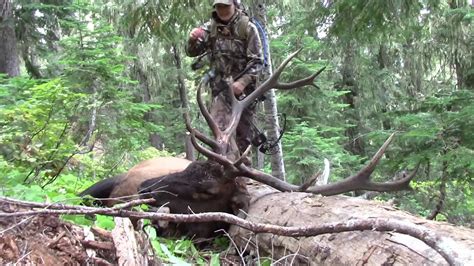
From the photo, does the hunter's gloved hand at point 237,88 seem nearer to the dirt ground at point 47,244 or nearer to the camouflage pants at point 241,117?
the camouflage pants at point 241,117

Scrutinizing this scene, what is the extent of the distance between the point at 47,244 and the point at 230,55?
3938 millimetres

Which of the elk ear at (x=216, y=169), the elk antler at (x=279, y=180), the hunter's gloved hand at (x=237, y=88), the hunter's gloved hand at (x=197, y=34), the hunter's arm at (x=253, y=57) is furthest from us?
the hunter's gloved hand at (x=197, y=34)

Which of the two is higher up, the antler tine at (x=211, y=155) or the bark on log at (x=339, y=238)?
the antler tine at (x=211, y=155)

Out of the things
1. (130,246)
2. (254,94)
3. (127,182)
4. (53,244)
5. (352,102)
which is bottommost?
(352,102)

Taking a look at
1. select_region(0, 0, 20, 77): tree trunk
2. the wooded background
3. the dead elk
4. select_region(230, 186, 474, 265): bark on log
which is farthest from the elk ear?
select_region(0, 0, 20, 77): tree trunk

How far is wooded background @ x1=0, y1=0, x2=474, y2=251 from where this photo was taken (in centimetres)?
534

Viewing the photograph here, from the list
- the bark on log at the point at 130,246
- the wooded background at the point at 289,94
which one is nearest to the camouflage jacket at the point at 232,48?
the wooded background at the point at 289,94

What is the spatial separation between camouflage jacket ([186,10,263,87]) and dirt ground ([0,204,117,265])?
3.31 metres

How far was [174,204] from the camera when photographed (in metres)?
4.36

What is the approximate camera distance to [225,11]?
18.9ft

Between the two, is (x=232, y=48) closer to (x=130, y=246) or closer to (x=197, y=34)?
(x=197, y=34)

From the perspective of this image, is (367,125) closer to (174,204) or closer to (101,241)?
(174,204)

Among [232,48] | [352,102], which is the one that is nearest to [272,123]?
[232,48]

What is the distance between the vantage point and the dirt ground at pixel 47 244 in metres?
2.36
